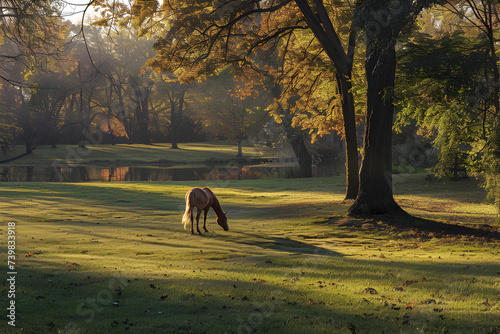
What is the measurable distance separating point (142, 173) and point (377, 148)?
132ft

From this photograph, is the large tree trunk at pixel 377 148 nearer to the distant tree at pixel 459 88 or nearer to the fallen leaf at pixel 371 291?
the distant tree at pixel 459 88

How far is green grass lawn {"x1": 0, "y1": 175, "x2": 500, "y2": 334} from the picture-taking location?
257 inches

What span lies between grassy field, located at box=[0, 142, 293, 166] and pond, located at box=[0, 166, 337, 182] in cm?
593

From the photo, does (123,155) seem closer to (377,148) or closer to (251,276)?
(377,148)

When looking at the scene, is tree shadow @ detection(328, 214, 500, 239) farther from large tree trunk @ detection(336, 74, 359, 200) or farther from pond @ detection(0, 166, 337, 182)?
pond @ detection(0, 166, 337, 182)

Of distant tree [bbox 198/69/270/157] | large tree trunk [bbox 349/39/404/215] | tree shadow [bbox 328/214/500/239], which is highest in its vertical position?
distant tree [bbox 198/69/270/157]

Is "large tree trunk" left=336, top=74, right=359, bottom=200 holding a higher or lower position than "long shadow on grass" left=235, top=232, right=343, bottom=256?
higher

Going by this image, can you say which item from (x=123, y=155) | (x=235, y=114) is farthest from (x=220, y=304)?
(x=123, y=155)

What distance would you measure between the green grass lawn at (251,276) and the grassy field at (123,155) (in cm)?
4846

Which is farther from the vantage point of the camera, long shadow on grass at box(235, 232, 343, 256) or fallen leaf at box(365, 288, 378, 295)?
long shadow on grass at box(235, 232, 343, 256)

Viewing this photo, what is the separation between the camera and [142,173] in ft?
179

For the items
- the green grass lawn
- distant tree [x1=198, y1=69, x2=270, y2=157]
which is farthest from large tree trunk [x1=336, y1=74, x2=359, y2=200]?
distant tree [x1=198, y1=69, x2=270, y2=157]

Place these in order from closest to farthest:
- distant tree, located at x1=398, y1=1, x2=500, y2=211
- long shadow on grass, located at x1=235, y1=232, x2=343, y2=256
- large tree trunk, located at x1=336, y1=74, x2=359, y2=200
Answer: long shadow on grass, located at x1=235, y1=232, x2=343, y2=256 → distant tree, located at x1=398, y1=1, x2=500, y2=211 → large tree trunk, located at x1=336, y1=74, x2=359, y2=200

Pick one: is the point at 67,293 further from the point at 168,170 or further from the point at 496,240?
the point at 168,170
